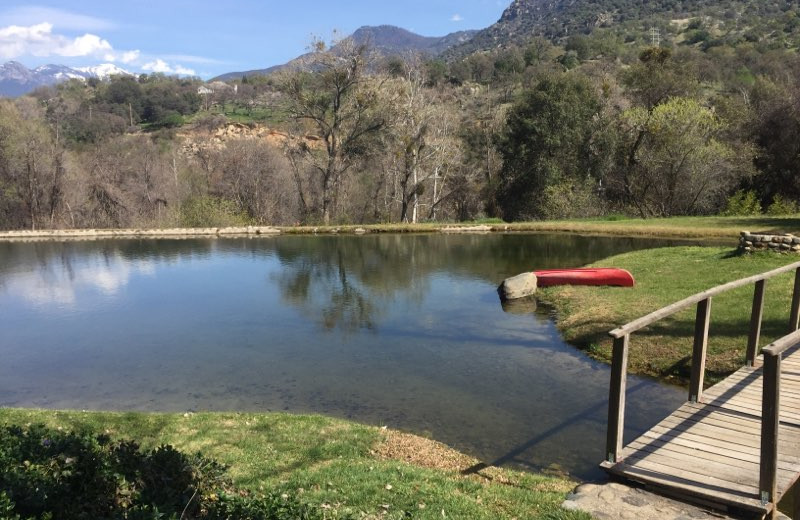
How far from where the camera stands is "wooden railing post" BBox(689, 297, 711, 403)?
732 cm

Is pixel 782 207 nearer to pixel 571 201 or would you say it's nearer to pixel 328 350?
pixel 571 201

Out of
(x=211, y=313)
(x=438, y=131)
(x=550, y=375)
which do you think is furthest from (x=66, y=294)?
(x=438, y=131)

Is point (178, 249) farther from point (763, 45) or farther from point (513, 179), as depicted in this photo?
point (763, 45)

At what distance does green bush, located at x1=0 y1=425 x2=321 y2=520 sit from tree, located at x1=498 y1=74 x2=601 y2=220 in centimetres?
3865

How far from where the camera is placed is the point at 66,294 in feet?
63.7

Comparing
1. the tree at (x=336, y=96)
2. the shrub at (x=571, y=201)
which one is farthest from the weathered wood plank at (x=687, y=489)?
the shrub at (x=571, y=201)

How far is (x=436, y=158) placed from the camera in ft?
129

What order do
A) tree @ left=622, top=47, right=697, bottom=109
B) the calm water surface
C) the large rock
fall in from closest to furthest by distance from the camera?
the calm water surface, the large rock, tree @ left=622, top=47, right=697, bottom=109

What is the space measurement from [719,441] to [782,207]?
34377 millimetres

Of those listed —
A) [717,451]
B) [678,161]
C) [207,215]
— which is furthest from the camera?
[207,215]

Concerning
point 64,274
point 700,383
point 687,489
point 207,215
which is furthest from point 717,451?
point 207,215

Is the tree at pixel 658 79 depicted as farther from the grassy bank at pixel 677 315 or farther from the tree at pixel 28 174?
the tree at pixel 28 174

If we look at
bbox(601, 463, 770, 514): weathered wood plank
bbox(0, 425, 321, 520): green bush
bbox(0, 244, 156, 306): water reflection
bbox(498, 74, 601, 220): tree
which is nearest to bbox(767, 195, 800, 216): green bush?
bbox(498, 74, 601, 220): tree

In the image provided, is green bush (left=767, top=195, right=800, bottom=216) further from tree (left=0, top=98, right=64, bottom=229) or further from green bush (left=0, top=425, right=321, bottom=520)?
tree (left=0, top=98, right=64, bottom=229)
